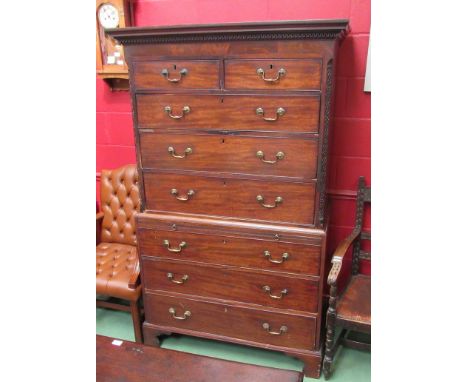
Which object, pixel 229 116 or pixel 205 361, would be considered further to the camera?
pixel 229 116

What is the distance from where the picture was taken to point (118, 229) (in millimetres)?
2852

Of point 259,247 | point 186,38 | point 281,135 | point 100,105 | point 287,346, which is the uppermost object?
point 186,38

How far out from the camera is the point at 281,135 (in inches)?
73.8

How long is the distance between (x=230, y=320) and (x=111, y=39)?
213cm

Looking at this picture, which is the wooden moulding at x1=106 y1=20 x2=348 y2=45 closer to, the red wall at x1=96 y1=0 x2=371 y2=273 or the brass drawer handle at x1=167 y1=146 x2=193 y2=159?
the red wall at x1=96 y1=0 x2=371 y2=273

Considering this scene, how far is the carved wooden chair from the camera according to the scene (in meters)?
1.99

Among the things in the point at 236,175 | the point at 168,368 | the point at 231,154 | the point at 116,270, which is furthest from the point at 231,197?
the point at 116,270

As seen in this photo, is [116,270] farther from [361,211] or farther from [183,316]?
[361,211]

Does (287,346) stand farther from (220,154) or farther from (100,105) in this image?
(100,105)

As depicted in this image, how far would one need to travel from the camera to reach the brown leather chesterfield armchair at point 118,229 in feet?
8.27
